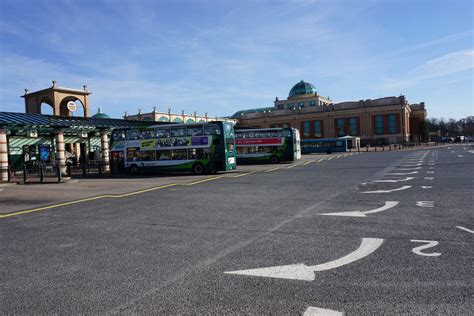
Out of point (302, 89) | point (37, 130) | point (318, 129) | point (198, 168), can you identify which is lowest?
point (198, 168)

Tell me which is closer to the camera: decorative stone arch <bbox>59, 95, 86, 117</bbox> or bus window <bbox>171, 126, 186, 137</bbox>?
bus window <bbox>171, 126, 186, 137</bbox>

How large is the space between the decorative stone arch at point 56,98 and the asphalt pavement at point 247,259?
139 feet

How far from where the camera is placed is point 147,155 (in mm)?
24047

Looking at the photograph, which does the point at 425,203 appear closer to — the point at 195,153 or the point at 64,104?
the point at 195,153

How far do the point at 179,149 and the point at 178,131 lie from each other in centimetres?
121

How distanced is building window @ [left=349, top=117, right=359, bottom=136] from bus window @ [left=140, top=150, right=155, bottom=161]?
65.4 m

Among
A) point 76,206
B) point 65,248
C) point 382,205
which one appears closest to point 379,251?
point 382,205

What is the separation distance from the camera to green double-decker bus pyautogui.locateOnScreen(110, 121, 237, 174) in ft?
73.4

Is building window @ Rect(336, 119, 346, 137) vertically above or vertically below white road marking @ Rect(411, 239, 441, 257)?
above

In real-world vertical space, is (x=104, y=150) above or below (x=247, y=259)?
above

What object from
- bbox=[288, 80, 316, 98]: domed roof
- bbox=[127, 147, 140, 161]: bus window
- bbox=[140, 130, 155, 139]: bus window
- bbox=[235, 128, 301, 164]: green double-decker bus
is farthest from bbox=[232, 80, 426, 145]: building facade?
bbox=[127, 147, 140, 161]: bus window

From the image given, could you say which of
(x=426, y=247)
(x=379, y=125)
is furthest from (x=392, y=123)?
(x=426, y=247)

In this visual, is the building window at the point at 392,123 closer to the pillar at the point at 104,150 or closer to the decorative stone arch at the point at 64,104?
the decorative stone arch at the point at 64,104

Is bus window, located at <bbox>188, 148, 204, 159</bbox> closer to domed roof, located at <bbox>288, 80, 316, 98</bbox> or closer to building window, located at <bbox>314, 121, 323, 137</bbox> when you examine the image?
building window, located at <bbox>314, 121, 323, 137</bbox>
